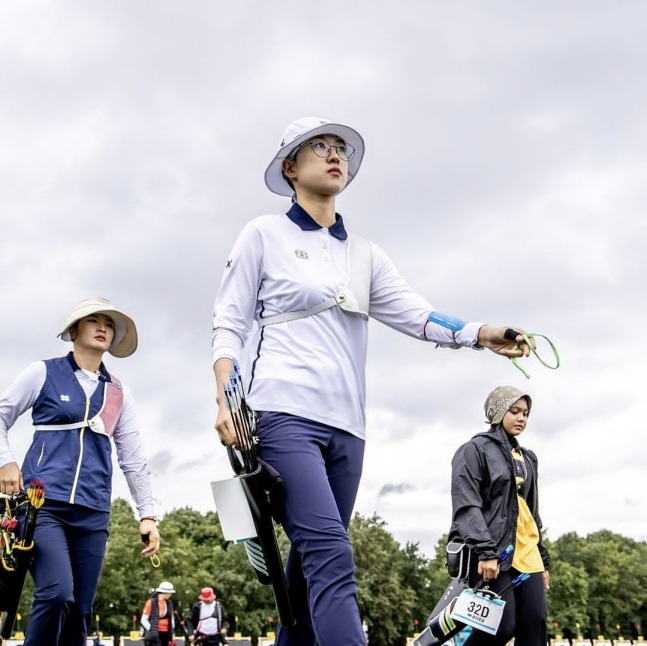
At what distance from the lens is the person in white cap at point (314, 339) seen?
394 centimetres

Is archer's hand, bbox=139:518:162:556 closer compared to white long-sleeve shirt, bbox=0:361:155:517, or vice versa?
white long-sleeve shirt, bbox=0:361:155:517

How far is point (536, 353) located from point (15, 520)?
11.5 feet

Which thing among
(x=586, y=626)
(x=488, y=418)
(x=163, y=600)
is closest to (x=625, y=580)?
(x=586, y=626)

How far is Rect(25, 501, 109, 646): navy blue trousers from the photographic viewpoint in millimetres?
5801

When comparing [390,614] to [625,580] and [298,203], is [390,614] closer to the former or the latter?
[625,580]

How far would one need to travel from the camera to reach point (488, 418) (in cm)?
841

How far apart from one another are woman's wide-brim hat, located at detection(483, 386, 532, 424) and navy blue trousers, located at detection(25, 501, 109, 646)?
11.6ft

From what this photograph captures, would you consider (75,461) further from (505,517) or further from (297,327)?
(505,517)

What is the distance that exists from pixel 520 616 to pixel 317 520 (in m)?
4.23

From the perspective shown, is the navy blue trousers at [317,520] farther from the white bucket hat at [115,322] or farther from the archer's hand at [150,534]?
the white bucket hat at [115,322]

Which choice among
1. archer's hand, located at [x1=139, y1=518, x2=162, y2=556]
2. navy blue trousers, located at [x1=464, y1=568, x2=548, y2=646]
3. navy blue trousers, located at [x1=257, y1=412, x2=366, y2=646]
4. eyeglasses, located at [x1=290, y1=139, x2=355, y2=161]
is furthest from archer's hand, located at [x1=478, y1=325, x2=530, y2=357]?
navy blue trousers, located at [x1=464, y1=568, x2=548, y2=646]

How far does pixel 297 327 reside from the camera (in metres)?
4.39

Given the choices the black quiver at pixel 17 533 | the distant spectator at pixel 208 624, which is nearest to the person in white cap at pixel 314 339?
the black quiver at pixel 17 533

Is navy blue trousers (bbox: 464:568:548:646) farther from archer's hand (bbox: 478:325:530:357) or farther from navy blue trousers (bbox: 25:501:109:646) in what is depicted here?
archer's hand (bbox: 478:325:530:357)
